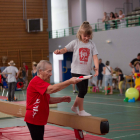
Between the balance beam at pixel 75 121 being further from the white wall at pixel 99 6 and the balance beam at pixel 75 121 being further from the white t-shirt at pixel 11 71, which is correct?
the white wall at pixel 99 6

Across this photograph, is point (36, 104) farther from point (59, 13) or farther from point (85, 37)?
point (59, 13)

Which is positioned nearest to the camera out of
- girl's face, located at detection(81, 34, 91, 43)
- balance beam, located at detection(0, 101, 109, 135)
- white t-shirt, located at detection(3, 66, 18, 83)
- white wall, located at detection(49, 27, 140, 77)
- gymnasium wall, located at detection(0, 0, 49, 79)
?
balance beam, located at detection(0, 101, 109, 135)

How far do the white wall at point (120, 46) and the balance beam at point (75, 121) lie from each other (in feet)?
40.6

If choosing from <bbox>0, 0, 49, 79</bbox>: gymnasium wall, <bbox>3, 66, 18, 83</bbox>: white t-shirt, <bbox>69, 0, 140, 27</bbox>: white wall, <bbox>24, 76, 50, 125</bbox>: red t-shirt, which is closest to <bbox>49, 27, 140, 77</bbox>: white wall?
<bbox>69, 0, 140, 27</bbox>: white wall

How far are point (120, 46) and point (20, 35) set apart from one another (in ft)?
29.2

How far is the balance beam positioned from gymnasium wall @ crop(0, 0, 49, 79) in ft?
54.3

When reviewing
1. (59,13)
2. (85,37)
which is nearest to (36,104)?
(85,37)

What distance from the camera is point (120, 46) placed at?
17922 millimetres

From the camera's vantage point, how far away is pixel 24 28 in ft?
73.5

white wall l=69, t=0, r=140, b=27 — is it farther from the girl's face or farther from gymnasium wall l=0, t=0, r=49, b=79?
the girl's face

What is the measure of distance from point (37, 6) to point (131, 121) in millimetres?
17462

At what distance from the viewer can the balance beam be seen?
407 cm

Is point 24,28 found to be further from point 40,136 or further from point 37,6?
point 40,136

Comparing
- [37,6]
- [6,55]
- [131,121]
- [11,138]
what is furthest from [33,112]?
[37,6]
